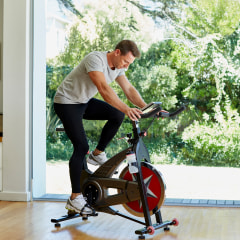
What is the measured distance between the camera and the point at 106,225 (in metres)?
3.79

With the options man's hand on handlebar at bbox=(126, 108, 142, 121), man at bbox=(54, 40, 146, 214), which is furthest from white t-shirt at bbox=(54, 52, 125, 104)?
man's hand on handlebar at bbox=(126, 108, 142, 121)

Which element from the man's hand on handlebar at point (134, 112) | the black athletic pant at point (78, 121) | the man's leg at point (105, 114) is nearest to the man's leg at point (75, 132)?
the black athletic pant at point (78, 121)

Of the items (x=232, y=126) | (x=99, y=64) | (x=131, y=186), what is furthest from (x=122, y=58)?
(x=232, y=126)

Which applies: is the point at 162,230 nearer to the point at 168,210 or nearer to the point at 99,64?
the point at 168,210

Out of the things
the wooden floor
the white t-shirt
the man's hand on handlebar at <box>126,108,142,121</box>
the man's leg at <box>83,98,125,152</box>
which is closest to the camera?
the man's hand on handlebar at <box>126,108,142,121</box>

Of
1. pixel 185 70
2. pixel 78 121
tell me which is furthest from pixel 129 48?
pixel 185 70

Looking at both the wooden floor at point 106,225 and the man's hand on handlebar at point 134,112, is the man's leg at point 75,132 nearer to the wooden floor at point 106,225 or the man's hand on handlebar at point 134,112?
the wooden floor at point 106,225

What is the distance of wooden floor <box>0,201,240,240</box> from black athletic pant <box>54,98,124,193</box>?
1.07ft

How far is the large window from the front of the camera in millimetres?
4555

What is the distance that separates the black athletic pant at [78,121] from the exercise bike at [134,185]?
0.43 ft

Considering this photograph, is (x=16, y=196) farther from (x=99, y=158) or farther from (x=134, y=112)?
(x=134, y=112)

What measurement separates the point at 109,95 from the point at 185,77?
1.43 meters

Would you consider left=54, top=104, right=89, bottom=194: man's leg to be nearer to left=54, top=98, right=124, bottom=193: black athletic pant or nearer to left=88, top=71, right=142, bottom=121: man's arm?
left=54, top=98, right=124, bottom=193: black athletic pant

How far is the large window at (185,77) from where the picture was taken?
455 cm
